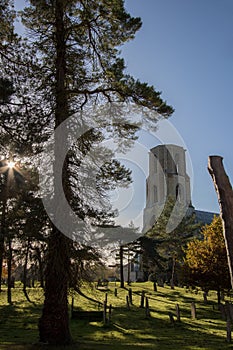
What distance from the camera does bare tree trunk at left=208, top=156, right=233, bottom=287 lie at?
4.78 metres

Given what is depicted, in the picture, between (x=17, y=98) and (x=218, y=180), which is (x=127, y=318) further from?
(x=218, y=180)

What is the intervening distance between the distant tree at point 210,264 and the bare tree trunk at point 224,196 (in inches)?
699

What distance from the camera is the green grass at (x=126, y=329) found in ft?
38.7

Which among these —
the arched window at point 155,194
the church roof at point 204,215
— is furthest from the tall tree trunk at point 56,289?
the church roof at point 204,215

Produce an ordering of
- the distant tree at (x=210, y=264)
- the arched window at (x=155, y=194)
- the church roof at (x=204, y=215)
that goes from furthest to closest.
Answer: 1. the church roof at (x=204, y=215)
2. the arched window at (x=155, y=194)
3. the distant tree at (x=210, y=264)

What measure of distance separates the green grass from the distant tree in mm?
2155

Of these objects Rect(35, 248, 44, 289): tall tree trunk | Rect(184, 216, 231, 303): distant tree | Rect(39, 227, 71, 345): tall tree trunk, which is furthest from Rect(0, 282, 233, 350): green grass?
Rect(184, 216, 231, 303): distant tree

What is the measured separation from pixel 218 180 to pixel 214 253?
61.8 ft

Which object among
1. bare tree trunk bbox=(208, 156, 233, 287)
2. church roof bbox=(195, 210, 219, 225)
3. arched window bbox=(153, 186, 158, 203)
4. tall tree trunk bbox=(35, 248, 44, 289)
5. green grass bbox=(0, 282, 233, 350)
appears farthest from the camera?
church roof bbox=(195, 210, 219, 225)

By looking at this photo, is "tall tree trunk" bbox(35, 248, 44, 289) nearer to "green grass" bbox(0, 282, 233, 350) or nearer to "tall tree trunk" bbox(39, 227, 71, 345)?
"tall tree trunk" bbox(39, 227, 71, 345)

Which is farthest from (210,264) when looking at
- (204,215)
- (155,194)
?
(204,215)

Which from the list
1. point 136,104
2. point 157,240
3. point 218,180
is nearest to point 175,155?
point 157,240

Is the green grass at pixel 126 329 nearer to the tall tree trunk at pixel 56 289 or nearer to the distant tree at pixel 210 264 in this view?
the tall tree trunk at pixel 56 289

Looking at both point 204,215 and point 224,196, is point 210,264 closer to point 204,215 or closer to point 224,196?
point 224,196
